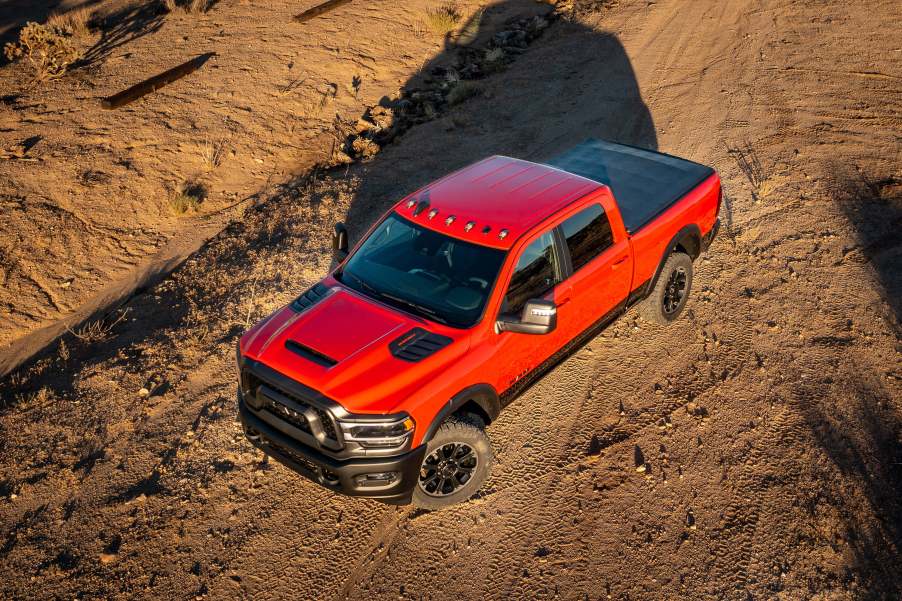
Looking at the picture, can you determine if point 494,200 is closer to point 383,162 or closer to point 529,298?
point 529,298

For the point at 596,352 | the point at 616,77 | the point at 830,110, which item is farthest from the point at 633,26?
the point at 596,352

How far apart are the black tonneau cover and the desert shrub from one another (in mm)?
10404

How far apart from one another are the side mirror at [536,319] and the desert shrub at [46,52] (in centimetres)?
1191

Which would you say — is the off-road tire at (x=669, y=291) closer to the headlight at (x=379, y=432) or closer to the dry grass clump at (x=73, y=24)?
the headlight at (x=379, y=432)

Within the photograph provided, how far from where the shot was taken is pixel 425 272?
18.6 feet

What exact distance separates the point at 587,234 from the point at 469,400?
6.08 feet

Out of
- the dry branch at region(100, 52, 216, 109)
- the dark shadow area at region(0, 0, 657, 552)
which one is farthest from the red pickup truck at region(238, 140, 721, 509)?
the dry branch at region(100, 52, 216, 109)

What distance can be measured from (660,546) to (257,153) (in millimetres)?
9136

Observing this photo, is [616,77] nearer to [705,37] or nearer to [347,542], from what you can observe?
[705,37]

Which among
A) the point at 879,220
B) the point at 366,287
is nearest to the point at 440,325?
the point at 366,287

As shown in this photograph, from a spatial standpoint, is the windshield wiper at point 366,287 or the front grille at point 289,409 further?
the windshield wiper at point 366,287

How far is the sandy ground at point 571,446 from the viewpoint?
5215 millimetres

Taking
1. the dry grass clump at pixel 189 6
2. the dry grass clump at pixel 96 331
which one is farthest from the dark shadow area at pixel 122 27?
the dry grass clump at pixel 96 331

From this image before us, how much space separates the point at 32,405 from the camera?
703 cm
